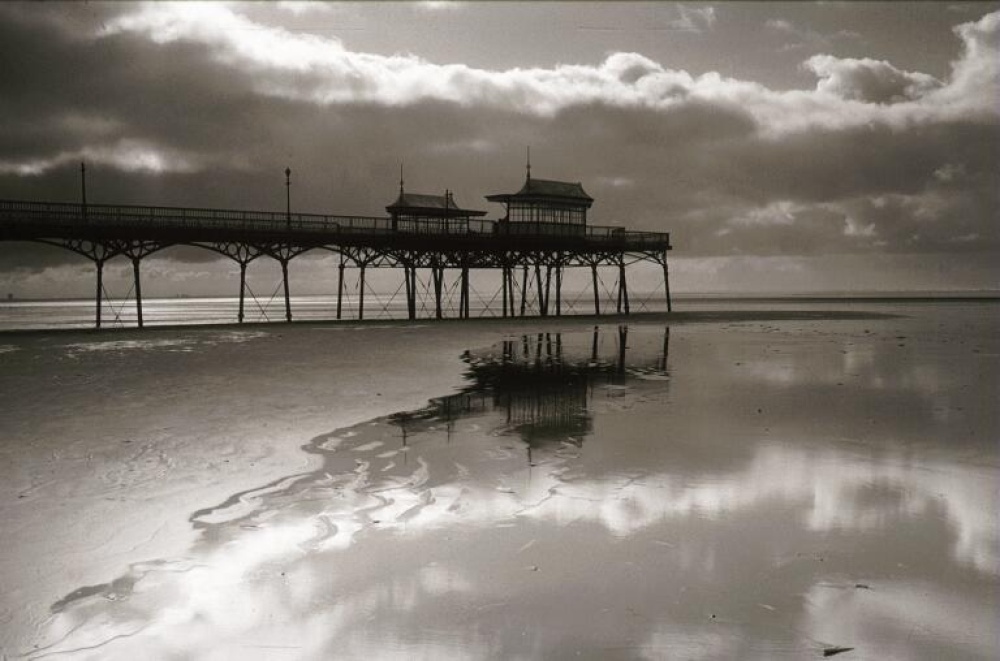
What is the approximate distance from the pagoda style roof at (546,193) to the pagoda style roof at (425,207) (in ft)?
8.93

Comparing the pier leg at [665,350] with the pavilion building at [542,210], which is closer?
the pier leg at [665,350]

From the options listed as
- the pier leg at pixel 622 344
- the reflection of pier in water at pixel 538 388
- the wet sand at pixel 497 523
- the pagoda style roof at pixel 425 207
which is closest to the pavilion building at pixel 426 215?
the pagoda style roof at pixel 425 207

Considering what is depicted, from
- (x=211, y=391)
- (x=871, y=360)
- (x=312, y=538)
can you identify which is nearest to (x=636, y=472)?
(x=312, y=538)

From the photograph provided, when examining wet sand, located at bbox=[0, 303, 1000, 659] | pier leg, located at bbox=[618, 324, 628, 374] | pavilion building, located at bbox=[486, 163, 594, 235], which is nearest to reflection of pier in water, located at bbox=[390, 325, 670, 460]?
pier leg, located at bbox=[618, 324, 628, 374]

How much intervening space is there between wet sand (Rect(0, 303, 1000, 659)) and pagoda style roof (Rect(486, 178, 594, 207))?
106 ft

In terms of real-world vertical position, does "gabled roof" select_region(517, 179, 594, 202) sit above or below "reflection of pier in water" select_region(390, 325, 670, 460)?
above

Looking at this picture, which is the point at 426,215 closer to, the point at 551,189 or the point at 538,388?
the point at 551,189

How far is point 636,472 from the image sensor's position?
932cm

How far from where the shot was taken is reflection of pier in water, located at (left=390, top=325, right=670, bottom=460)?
12.5 m

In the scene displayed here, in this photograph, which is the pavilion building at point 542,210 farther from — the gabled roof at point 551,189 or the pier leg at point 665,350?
the pier leg at point 665,350

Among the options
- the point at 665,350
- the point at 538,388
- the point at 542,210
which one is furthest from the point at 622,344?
the point at 542,210

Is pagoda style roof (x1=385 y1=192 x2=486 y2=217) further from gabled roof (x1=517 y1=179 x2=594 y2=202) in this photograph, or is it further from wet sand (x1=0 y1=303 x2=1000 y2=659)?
wet sand (x1=0 y1=303 x2=1000 y2=659)

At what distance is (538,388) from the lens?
56.4ft

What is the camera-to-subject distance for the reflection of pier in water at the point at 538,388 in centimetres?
1247
